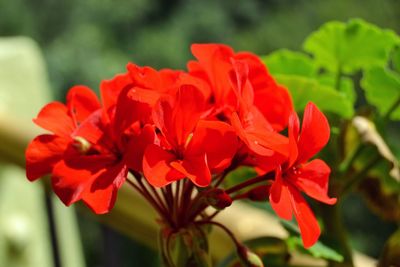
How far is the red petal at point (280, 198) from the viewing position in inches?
12.1

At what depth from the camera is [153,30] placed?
24.0 feet

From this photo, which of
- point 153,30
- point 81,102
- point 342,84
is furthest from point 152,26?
point 81,102

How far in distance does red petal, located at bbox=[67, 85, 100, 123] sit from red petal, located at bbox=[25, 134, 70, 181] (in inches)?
1.0

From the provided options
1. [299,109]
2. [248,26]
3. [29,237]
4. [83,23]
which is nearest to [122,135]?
[299,109]

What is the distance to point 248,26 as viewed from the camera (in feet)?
26.3

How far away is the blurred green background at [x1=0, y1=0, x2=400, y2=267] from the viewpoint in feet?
19.4

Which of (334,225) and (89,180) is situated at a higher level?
(89,180)

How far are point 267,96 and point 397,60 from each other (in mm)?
126

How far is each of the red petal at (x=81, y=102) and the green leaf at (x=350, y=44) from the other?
0.16 meters

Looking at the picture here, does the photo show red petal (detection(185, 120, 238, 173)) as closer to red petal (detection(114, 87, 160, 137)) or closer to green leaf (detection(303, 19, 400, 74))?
red petal (detection(114, 87, 160, 137))

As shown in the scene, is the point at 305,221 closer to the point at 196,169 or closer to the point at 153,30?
the point at 196,169

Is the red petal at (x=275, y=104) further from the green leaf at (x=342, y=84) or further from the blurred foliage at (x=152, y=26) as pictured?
the blurred foliage at (x=152, y=26)

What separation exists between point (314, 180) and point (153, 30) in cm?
708

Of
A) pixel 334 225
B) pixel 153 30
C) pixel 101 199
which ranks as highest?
pixel 101 199
